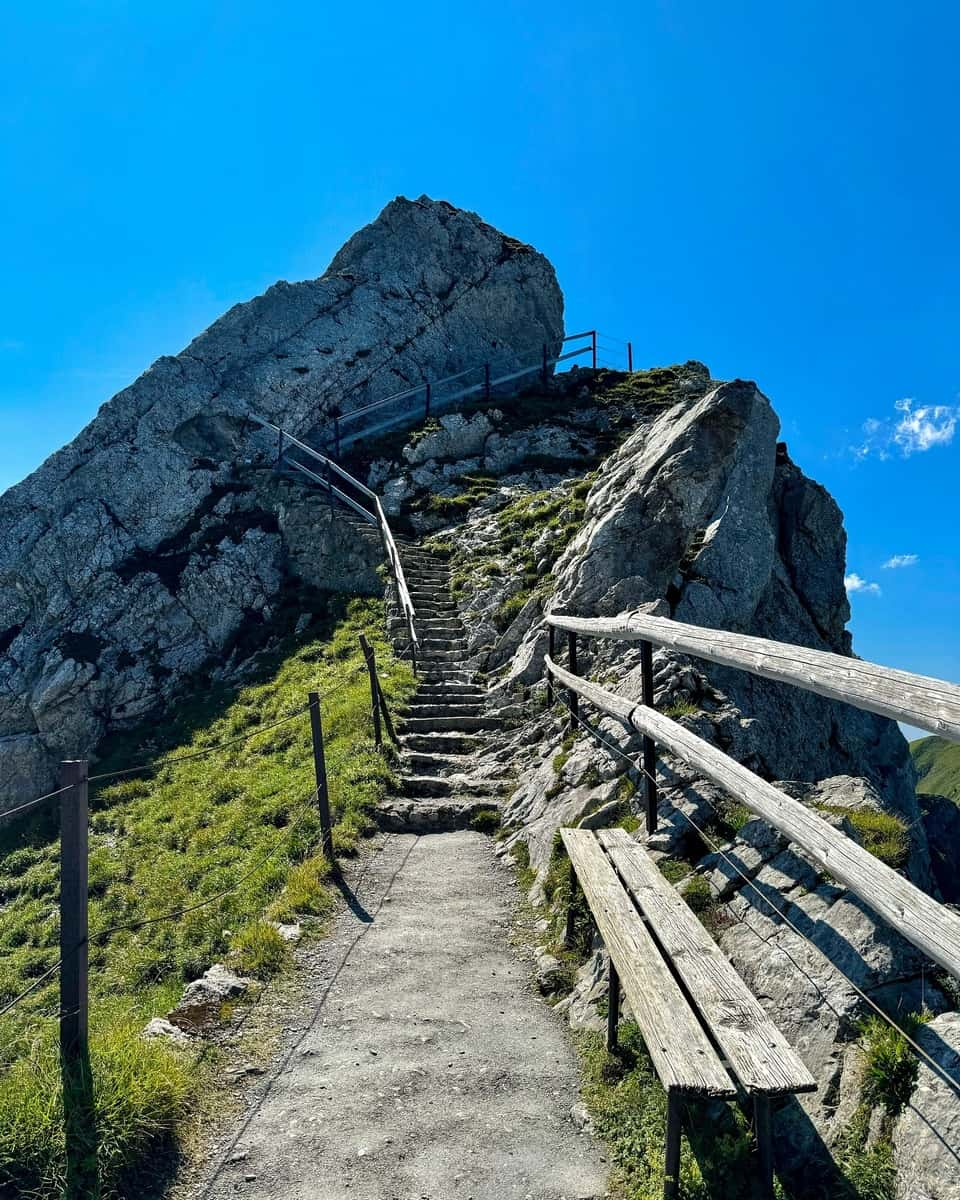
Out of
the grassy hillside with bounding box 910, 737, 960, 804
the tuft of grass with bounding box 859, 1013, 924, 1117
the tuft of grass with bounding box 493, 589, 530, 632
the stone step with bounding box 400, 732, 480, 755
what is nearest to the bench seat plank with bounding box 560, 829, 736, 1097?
the tuft of grass with bounding box 859, 1013, 924, 1117

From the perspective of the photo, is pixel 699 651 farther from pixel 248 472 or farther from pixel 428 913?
pixel 248 472

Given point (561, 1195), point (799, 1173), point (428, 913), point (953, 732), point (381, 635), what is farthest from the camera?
point (381, 635)

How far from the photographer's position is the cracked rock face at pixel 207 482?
28.2 m

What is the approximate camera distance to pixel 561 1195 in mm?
4012

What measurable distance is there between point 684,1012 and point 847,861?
1154 millimetres

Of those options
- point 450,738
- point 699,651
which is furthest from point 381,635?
point 699,651

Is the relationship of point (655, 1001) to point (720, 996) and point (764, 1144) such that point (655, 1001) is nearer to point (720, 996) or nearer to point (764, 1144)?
point (720, 996)

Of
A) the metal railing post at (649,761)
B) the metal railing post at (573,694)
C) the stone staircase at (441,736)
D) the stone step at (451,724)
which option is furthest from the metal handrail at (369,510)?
the metal railing post at (649,761)

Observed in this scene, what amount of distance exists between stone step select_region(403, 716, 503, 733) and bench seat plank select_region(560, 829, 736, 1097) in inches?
359

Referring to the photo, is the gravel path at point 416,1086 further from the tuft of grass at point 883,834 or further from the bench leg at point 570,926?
the tuft of grass at point 883,834

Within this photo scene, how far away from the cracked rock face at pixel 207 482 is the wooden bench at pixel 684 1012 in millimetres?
24013

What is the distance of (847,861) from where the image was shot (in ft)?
12.1

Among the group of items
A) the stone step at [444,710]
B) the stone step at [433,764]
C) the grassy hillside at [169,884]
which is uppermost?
the stone step at [444,710]

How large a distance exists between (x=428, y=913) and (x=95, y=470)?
3475 centimetres
